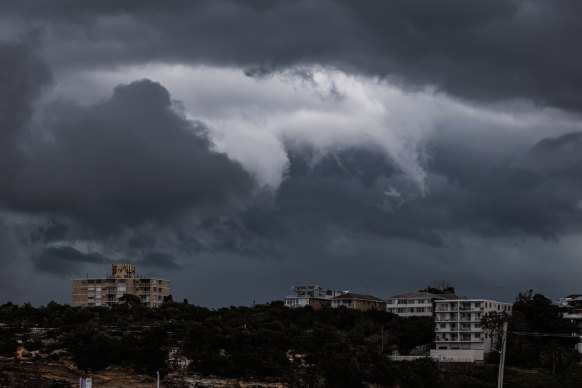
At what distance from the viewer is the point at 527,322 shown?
173 metres

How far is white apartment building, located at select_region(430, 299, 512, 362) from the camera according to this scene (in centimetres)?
18325

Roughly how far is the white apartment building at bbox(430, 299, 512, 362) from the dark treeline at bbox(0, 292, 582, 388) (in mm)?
11824

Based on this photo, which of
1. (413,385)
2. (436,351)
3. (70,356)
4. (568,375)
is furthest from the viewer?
(436,351)

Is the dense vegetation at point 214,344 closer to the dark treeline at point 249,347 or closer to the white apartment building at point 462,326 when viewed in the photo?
the dark treeline at point 249,347

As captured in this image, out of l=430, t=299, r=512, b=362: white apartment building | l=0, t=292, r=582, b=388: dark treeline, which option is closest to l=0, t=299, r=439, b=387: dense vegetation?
l=0, t=292, r=582, b=388: dark treeline

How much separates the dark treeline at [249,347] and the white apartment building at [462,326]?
11.8 m

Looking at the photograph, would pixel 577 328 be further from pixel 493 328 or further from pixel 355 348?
pixel 355 348

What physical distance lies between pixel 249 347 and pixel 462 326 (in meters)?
71.0

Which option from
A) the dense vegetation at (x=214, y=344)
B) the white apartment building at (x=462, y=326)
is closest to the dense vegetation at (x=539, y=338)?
the white apartment building at (x=462, y=326)

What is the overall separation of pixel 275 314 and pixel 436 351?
30.2 m

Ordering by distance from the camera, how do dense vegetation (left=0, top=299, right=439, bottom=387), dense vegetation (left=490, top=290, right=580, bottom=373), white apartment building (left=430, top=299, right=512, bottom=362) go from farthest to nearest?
white apartment building (left=430, top=299, right=512, bottom=362) < dense vegetation (left=490, top=290, right=580, bottom=373) < dense vegetation (left=0, top=299, right=439, bottom=387)

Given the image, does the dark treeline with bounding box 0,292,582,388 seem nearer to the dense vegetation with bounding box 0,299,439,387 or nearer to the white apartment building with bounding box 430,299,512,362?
the dense vegetation with bounding box 0,299,439,387

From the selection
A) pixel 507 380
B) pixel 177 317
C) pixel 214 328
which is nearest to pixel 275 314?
pixel 177 317

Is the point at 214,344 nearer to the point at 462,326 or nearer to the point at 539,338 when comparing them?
the point at 539,338
